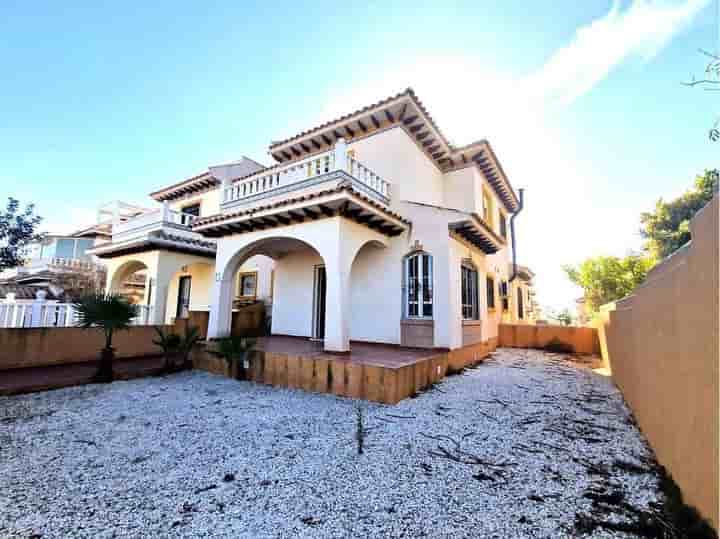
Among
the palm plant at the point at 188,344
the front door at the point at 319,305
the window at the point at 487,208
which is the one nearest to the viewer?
the palm plant at the point at 188,344

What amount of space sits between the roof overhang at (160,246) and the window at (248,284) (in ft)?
6.52

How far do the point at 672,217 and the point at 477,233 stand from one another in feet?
57.4

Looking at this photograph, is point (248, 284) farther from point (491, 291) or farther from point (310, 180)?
point (491, 291)

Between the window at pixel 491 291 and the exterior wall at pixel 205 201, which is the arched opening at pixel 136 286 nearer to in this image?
the exterior wall at pixel 205 201

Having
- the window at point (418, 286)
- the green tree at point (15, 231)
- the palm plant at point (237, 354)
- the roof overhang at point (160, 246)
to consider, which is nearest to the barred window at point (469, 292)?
the window at point (418, 286)

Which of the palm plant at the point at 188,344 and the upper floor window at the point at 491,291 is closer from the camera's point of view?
the palm plant at the point at 188,344

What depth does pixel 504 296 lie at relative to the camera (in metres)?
14.9

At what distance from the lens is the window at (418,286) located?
8320 mm

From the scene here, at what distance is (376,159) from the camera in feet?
31.6

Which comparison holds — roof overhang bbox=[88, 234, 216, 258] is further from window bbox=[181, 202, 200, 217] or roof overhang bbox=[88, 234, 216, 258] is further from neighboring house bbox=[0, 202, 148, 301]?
window bbox=[181, 202, 200, 217]

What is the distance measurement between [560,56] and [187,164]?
17485mm

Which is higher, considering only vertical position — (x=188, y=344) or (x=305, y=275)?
(x=305, y=275)

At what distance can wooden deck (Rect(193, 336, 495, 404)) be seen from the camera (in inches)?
218

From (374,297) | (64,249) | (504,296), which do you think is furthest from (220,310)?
(64,249)
